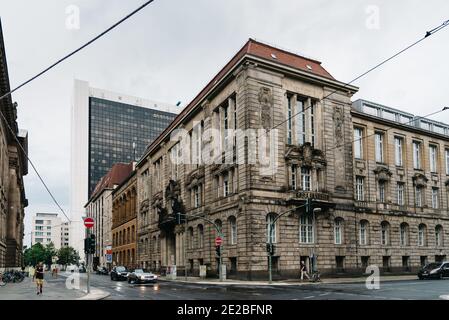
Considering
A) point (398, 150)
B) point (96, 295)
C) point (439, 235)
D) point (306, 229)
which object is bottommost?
point (96, 295)

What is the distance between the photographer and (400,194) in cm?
5522

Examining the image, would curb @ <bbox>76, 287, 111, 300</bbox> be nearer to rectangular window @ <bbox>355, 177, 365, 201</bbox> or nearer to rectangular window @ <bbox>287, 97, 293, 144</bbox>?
rectangular window @ <bbox>287, 97, 293, 144</bbox>

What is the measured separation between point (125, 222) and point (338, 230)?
5321 cm

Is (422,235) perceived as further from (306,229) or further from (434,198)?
(306,229)

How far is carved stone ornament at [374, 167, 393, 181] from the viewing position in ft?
174

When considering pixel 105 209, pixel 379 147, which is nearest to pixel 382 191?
pixel 379 147

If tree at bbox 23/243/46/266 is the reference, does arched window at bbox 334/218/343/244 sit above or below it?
above

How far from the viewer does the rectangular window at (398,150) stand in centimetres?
5600

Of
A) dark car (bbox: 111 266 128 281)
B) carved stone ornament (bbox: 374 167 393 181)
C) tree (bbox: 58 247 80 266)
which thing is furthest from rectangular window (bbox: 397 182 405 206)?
tree (bbox: 58 247 80 266)

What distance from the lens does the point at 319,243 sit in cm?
4494

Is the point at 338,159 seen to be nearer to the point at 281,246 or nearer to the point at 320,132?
the point at 320,132

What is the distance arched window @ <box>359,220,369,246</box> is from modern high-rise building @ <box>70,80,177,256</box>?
407 feet

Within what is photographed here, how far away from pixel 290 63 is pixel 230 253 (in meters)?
18.6

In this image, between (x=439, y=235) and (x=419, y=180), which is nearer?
(x=419, y=180)
